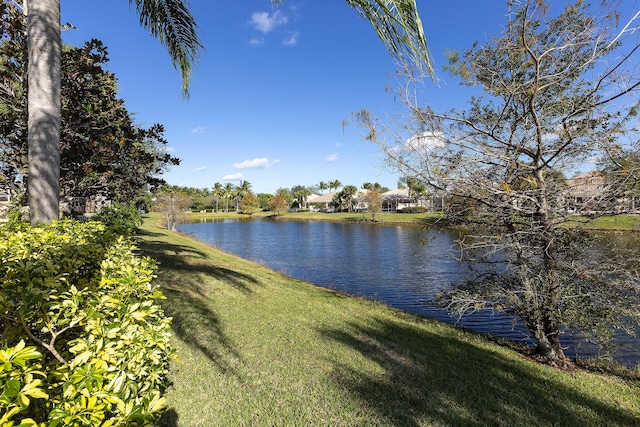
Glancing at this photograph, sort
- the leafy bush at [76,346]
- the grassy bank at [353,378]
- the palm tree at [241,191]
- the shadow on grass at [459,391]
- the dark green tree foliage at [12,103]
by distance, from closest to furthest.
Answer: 1. the leafy bush at [76,346]
2. the grassy bank at [353,378]
3. the shadow on grass at [459,391]
4. the dark green tree foliage at [12,103]
5. the palm tree at [241,191]

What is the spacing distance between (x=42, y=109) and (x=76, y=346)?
4.64m

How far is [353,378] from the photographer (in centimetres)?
459

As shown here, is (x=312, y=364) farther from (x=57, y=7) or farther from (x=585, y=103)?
(x=57, y=7)

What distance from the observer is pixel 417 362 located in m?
5.32

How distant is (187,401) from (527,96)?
23.2ft

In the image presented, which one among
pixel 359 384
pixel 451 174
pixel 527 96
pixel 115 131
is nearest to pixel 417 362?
pixel 359 384

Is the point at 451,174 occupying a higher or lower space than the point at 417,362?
higher

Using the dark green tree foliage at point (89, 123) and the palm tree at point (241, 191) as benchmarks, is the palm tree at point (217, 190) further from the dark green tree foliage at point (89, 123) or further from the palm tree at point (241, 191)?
the dark green tree foliage at point (89, 123)

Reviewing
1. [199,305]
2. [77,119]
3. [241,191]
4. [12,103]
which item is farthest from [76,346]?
[241,191]

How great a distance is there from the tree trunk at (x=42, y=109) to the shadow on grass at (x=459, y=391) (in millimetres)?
5037

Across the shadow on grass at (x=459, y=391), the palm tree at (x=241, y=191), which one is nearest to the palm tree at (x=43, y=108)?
the shadow on grass at (x=459, y=391)

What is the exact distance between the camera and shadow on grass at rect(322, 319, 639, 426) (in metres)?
3.93

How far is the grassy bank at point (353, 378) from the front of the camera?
378 centimetres

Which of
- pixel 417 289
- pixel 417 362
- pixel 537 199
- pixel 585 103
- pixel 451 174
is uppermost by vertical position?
pixel 585 103
